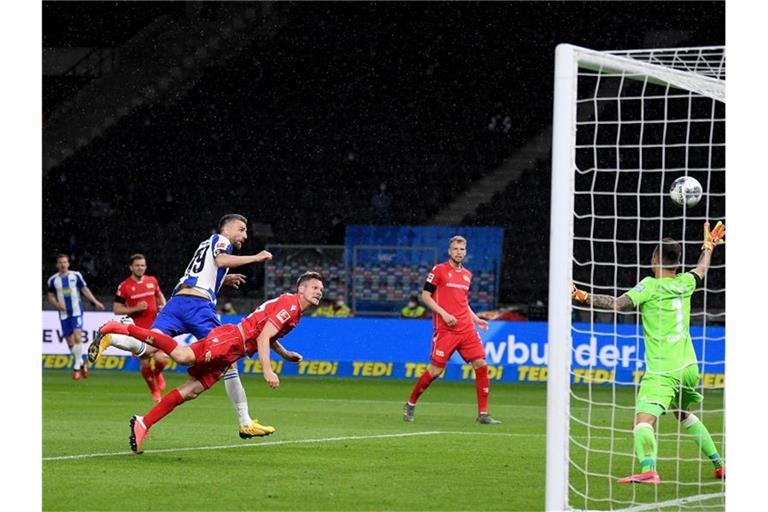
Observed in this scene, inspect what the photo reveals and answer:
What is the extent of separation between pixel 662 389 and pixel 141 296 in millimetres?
9773

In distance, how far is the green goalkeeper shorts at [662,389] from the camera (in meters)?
8.24

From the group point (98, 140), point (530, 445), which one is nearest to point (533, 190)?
point (98, 140)

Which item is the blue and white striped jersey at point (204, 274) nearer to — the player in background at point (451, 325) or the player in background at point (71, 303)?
the player in background at point (451, 325)

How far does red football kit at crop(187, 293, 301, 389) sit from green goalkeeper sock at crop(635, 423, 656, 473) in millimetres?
3006

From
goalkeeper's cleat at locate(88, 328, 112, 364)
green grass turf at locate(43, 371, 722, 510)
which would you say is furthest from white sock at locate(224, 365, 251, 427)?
goalkeeper's cleat at locate(88, 328, 112, 364)

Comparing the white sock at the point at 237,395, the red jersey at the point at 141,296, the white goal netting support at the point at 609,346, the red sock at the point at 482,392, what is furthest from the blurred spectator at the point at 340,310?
the white sock at the point at 237,395

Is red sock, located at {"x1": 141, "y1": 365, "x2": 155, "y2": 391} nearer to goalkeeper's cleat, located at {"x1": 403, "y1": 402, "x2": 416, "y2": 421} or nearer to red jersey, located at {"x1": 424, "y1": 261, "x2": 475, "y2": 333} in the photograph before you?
goalkeeper's cleat, located at {"x1": 403, "y1": 402, "x2": 416, "y2": 421}

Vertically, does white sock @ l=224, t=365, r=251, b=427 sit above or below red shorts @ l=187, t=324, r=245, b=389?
below

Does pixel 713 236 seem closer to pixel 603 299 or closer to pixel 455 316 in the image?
pixel 603 299

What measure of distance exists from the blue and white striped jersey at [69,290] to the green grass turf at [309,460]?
360 centimetres

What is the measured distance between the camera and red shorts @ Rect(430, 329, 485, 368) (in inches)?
544

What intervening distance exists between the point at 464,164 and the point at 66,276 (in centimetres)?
1269

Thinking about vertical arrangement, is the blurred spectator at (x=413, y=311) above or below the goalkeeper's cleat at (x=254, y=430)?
above

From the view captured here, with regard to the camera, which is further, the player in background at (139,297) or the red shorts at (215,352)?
the player in background at (139,297)
